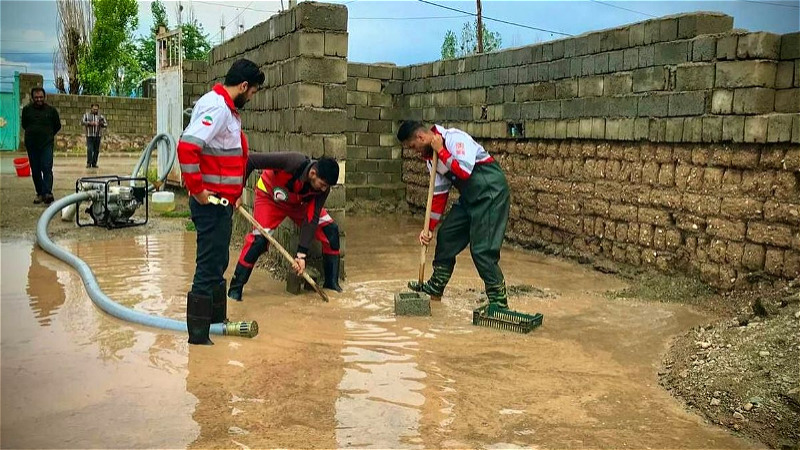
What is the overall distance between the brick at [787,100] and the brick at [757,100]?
0.04m

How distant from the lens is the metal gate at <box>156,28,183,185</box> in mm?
12625

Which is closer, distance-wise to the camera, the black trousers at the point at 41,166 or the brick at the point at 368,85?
the black trousers at the point at 41,166

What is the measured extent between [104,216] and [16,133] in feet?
54.5

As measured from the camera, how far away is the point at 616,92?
789 centimetres

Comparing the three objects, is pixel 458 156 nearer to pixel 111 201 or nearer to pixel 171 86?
pixel 111 201

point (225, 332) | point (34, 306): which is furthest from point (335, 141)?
point (34, 306)

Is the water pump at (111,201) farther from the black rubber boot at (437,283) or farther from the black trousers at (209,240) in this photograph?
the black trousers at (209,240)

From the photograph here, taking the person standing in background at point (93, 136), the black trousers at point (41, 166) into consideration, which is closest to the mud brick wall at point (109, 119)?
the person standing in background at point (93, 136)

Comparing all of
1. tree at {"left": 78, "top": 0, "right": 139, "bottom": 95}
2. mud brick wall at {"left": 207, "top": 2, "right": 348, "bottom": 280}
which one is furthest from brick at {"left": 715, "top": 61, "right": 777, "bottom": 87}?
tree at {"left": 78, "top": 0, "right": 139, "bottom": 95}

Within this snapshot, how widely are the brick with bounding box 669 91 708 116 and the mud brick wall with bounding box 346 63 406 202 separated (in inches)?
246

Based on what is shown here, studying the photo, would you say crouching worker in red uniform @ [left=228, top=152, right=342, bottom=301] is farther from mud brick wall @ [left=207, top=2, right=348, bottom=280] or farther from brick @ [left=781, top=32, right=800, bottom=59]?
brick @ [left=781, top=32, right=800, bottom=59]

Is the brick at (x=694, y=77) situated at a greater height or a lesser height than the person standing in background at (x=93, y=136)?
greater

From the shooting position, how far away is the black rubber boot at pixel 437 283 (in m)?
6.31

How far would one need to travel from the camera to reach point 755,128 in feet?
20.5
